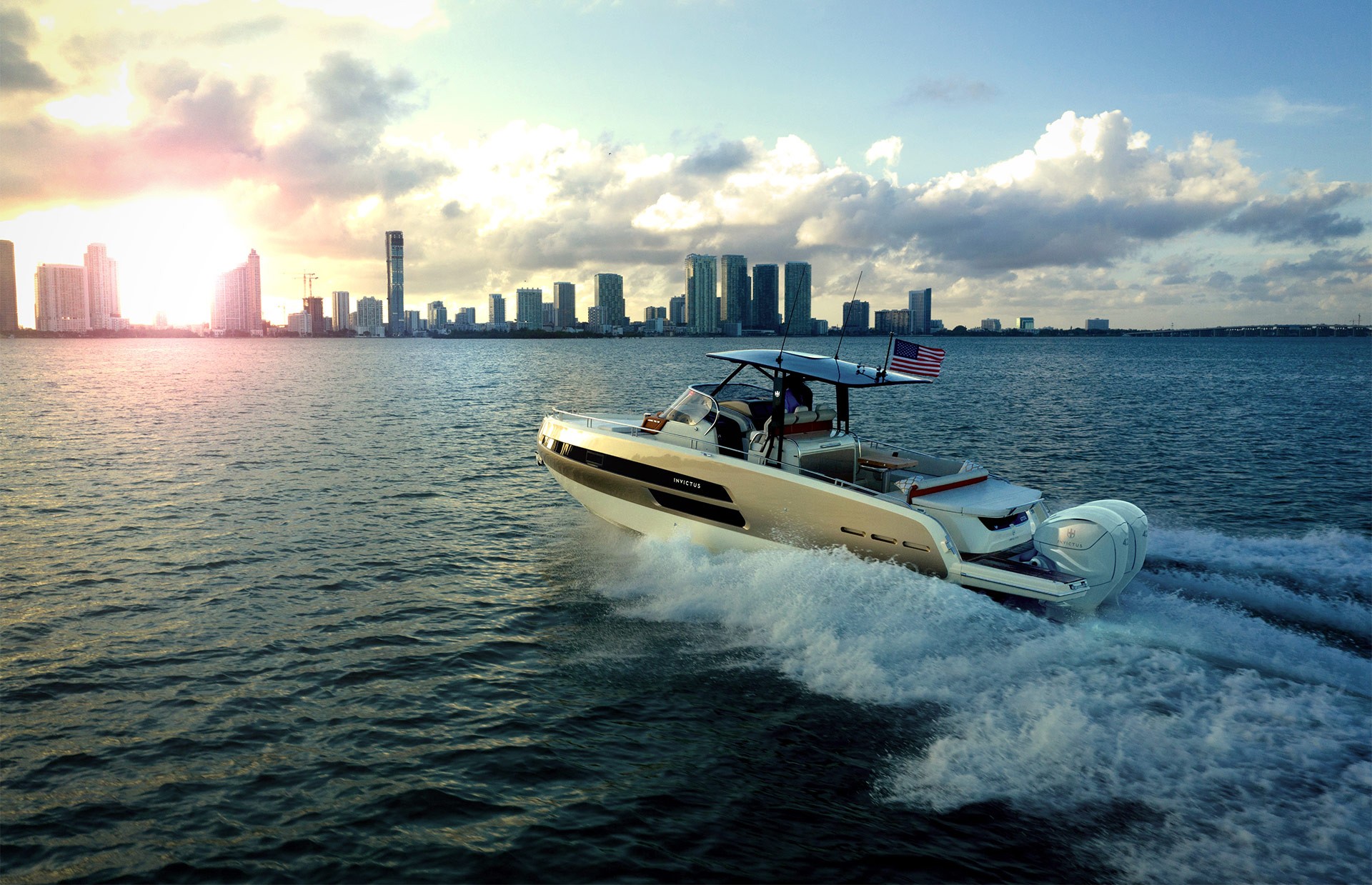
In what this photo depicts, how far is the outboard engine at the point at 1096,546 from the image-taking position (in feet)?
34.5

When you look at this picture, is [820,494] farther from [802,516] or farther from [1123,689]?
→ [1123,689]

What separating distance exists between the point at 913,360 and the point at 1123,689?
5.88 meters

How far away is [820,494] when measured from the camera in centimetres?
1202

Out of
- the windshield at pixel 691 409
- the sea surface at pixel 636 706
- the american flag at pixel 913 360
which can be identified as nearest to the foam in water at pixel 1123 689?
the sea surface at pixel 636 706

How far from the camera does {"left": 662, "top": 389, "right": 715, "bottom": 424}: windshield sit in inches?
539

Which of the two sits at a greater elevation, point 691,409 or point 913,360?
point 913,360

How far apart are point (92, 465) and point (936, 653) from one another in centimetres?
2561

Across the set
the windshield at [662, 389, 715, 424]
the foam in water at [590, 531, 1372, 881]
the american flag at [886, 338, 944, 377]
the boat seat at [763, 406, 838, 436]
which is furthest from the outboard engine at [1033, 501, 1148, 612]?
the windshield at [662, 389, 715, 424]

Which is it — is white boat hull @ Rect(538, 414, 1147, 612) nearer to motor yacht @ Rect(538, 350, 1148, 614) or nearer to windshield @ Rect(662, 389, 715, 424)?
motor yacht @ Rect(538, 350, 1148, 614)

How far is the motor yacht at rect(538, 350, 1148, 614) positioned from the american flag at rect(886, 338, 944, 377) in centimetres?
20

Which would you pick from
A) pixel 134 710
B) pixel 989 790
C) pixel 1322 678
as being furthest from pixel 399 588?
pixel 1322 678

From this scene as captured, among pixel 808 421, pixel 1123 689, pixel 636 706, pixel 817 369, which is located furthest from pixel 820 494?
pixel 1123 689

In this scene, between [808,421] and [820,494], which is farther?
[808,421]

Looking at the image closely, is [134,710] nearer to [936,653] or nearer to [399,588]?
[399,588]
